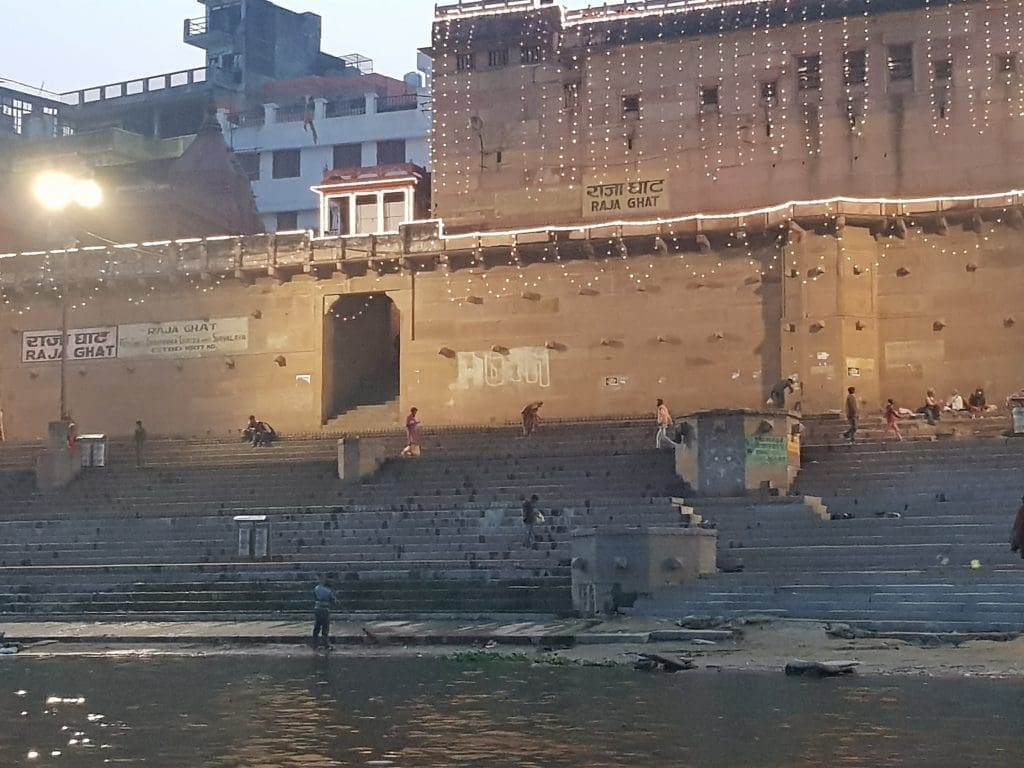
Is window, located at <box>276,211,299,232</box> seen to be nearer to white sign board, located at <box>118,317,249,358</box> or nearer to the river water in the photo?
white sign board, located at <box>118,317,249,358</box>

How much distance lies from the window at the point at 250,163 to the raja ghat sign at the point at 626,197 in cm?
2927

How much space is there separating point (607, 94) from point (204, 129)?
26085mm

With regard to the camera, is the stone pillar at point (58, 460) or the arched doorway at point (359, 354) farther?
the arched doorway at point (359, 354)

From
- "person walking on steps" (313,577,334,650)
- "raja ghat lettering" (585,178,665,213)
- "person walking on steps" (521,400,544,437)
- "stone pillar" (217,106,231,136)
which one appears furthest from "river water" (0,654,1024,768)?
"stone pillar" (217,106,231,136)

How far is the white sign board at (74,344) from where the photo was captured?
1764 inches

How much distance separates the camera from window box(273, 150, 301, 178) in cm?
6719

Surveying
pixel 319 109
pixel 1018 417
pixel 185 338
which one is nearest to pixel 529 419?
pixel 1018 417

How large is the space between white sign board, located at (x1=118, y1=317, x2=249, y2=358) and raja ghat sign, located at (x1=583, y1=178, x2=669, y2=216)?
10073 millimetres

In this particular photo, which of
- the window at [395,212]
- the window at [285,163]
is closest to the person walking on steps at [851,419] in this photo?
the window at [395,212]

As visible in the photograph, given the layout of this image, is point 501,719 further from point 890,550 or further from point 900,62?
point 900,62

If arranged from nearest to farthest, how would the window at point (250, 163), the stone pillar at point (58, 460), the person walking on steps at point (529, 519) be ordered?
the person walking on steps at point (529, 519), the stone pillar at point (58, 460), the window at point (250, 163)

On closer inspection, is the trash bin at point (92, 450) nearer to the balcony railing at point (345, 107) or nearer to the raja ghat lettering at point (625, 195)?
the raja ghat lettering at point (625, 195)

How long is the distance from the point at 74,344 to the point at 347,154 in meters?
23.5

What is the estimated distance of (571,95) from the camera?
138 ft
